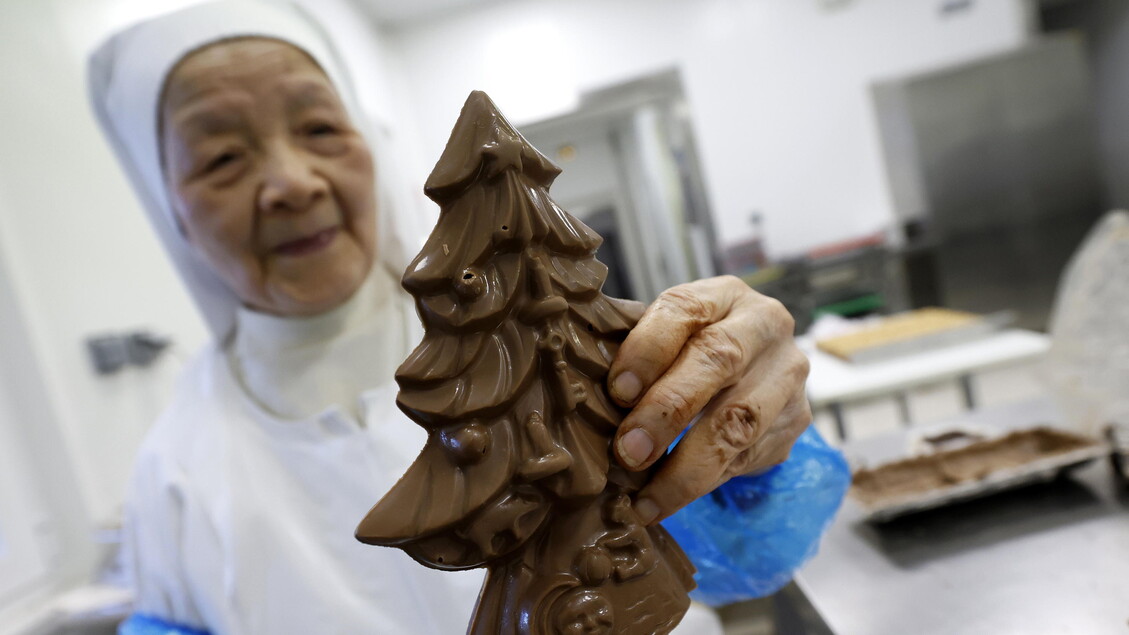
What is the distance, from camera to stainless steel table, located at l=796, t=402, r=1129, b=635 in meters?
0.89

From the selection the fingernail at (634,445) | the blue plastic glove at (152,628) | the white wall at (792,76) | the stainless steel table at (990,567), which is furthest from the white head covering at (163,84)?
the white wall at (792,76)

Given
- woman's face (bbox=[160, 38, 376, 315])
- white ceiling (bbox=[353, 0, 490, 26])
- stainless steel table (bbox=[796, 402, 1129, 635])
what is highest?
white ceiling (bbox=[353, 0, 490, 26])

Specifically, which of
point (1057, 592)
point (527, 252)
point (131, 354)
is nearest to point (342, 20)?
point (131, 354)

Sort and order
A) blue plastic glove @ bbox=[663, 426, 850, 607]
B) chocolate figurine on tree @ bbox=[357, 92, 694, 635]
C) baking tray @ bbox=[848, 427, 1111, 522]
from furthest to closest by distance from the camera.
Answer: baking tray @ bbox=[848, 427, 1111, 522] < blue plastic glove @ bbox=[663, 426, 850, 607] < chocolate figurine on tree @ bbox=[357, 92, 694, 635]

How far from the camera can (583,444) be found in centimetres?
58

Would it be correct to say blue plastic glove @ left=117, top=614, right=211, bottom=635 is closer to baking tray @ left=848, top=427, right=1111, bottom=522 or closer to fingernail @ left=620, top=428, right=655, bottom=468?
fingernail @ left=620, top=428, right=655, bottom=468

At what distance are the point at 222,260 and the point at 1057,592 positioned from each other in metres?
1.37

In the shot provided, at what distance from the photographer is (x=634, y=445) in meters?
0.59

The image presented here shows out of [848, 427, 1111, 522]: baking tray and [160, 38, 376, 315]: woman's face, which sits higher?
[160, 38, 376, 315]: woman's face

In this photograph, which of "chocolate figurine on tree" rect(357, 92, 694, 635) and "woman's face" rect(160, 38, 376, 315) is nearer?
"chocolate figurine on tree" rect(357, 92, 694, 635)

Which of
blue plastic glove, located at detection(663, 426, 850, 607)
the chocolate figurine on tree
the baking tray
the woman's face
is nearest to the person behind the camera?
the chocolate figurine on tree

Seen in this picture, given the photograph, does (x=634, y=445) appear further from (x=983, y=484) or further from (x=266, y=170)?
(x=983, y=484)

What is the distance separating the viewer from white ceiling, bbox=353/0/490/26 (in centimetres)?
475

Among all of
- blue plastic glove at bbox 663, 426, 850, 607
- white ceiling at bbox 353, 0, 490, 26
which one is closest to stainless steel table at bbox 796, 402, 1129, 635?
blue plastic glove at bbox 663, 426, 850, 607
